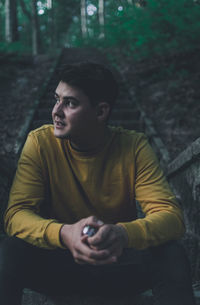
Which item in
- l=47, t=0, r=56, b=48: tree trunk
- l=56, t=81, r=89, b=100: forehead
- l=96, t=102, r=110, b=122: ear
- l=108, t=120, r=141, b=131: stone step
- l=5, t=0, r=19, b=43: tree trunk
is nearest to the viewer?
l=56, t=81, r=89, b=100: forehead

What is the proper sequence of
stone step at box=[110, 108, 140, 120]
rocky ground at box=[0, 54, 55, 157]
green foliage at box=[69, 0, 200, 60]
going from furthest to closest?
1. green foliage at box=[69, 0, 200, 60]
2. stone step at box=[110, 108, 140, 120]
3. rocky ground at box=[0, 54, 55, 157]

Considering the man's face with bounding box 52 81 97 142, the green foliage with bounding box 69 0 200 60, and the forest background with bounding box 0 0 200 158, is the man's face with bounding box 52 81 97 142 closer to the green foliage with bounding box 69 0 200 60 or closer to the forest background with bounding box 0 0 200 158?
the forest background with bounding box 0 0 200 158

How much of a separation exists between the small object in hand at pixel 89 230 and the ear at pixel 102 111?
2.77ft

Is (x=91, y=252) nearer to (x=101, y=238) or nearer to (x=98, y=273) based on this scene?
(x=101, y=238)

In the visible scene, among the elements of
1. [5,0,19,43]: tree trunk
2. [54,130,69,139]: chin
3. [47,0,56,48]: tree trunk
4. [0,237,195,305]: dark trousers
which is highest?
[47,0,56,48]: tree trunk

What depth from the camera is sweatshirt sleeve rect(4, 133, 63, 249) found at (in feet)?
5.56

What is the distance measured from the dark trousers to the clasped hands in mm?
278

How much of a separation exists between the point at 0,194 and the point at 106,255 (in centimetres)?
170

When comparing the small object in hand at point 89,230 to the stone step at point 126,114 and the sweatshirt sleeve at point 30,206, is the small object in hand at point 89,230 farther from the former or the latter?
the stone step at point 126,114

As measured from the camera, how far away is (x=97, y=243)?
59.9 inches

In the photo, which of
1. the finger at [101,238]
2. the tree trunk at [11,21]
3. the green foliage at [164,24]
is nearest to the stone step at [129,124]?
the green foliage at [164,24]

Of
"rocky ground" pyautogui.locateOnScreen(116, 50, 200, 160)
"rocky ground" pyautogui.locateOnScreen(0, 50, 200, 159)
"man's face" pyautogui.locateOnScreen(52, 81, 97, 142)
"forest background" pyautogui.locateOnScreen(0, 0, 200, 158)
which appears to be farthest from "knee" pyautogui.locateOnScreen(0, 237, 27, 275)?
"rocky ground" pyautogui.locateOnScreen(116, 50, 200, 160)

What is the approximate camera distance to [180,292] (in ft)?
5.41

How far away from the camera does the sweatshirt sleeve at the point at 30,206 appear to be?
1694 millimetres
